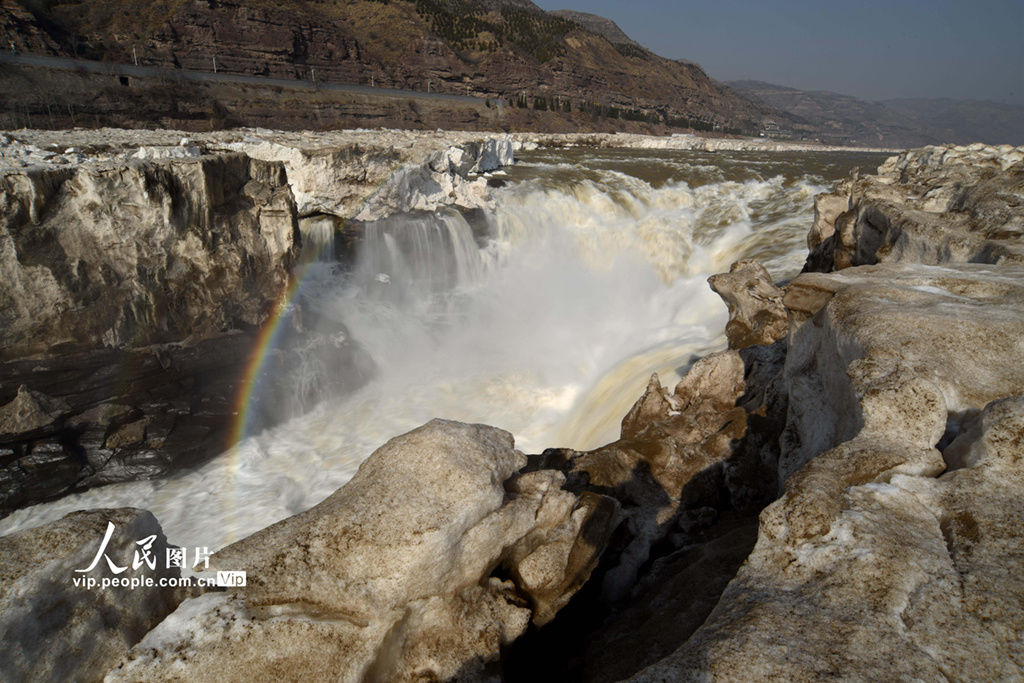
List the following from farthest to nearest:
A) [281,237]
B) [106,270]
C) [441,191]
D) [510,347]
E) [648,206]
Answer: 1. [648,206]
2. [441,191]
3. [510,347]
4. [281,237]
5. [106,270]

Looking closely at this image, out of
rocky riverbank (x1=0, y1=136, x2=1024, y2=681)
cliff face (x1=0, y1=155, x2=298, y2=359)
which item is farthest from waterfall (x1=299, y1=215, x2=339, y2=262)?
rocky riverbank (x1=0, y1=136, x2=1024, y2=681)

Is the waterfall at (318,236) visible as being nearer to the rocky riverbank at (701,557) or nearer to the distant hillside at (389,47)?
the rocky riverbank at (701,557)

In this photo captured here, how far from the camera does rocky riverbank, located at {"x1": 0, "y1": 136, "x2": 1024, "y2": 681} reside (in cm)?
254

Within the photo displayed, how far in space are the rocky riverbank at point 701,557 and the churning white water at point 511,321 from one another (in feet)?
16.6

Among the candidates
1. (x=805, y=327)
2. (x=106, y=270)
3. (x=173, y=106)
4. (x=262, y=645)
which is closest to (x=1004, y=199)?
(x=805, y=327)

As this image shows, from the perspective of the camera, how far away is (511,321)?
57.3 feet

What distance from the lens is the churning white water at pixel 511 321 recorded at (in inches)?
416

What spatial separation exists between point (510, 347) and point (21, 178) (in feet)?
36.9

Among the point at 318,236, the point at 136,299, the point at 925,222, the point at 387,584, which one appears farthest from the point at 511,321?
the point at 387,584

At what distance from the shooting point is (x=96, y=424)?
10406 mm

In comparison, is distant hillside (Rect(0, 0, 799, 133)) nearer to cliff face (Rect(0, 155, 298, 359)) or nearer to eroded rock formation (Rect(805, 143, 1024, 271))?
cliff face (Rect(0, 155, 298, 359))

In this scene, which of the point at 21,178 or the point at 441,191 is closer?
the point at 21,178

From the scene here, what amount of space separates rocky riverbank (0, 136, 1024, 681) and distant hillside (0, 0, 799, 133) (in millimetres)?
47232

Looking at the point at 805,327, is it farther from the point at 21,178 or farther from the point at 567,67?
the point at 567,67
